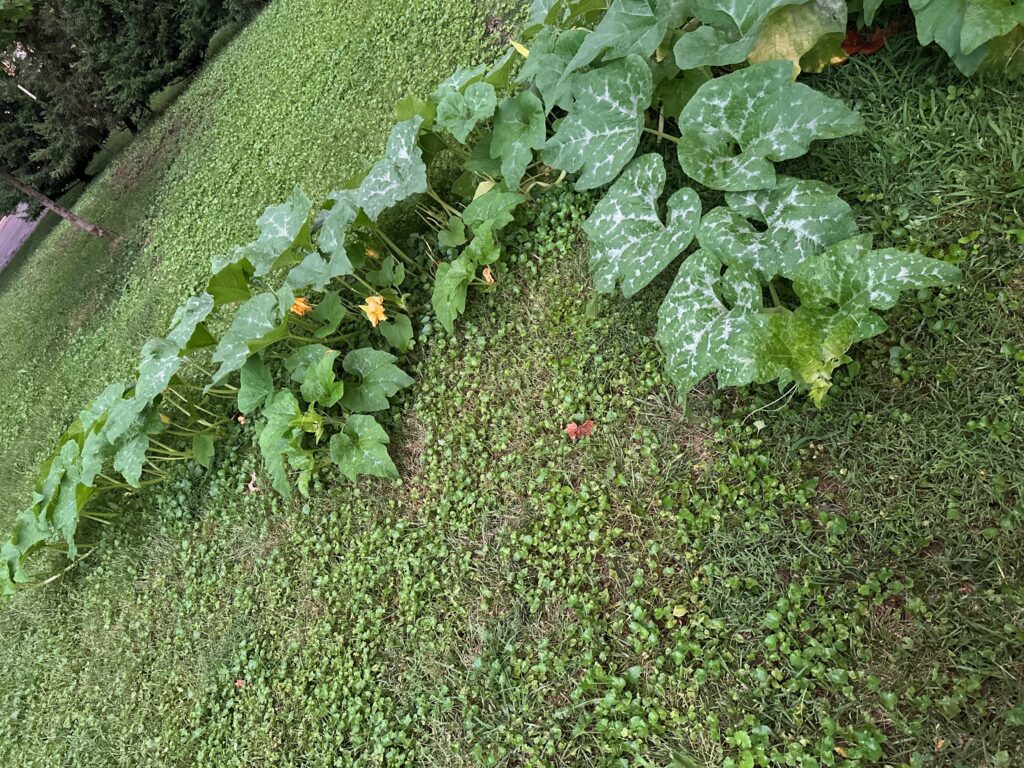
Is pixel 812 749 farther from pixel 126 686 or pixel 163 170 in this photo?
pixel 163 170

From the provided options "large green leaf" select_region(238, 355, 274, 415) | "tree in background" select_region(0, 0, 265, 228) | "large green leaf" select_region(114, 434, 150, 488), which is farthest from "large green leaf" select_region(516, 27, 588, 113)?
"tree in background" select_region(0, 0, 265, 228)

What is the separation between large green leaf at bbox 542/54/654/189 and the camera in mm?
1940

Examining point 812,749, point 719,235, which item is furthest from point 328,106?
point 812,749

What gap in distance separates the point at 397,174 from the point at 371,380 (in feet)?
2.73

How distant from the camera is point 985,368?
1462 millimetres

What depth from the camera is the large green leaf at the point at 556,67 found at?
2113 millimetres

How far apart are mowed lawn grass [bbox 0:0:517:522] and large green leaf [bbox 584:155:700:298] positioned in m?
1.72

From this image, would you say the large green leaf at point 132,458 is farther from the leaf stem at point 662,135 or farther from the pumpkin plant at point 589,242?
the leaf stem at point 662,135

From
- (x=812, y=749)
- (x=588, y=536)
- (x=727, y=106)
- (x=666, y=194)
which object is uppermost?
(x=727, y=106)

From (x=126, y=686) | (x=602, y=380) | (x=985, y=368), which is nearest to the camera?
(x=985, y=368)

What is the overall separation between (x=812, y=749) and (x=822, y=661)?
0.59ft

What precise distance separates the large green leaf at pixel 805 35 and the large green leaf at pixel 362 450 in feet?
5.64

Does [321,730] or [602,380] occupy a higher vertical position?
[602,380]

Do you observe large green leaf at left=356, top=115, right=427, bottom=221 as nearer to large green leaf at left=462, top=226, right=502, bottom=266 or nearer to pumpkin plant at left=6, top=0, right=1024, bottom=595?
pumpkin plant at left=6, top=0, right=1024, bottom=595
